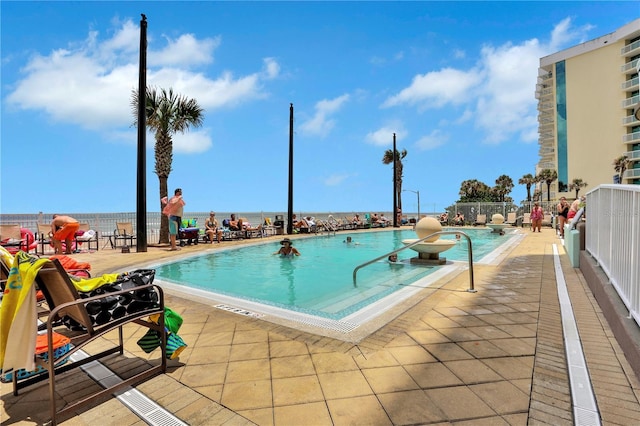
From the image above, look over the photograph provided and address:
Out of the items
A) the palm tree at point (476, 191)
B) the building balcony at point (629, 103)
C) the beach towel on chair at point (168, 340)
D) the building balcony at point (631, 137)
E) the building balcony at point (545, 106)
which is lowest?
the beach towel on chair at point (168, 340)

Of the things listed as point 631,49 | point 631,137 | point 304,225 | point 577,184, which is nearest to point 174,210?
point 304,225

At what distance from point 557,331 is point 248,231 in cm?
1320

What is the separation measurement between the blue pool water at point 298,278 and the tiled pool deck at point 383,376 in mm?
1069

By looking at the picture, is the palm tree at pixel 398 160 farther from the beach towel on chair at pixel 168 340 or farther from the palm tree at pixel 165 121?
the beach towel on chair at pixel 168 340

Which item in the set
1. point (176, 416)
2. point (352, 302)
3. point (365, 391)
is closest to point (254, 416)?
point (176, 416)

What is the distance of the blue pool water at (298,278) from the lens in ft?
17.1

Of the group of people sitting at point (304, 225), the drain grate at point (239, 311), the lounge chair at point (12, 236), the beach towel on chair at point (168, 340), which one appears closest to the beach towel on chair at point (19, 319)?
the beach towel on chair at point (168, 340)

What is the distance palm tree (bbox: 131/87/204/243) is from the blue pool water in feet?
14.0

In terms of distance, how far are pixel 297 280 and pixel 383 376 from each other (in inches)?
201

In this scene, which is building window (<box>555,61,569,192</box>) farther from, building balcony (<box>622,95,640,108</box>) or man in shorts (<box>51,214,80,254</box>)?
man in shorts (<box>51,214,80,254</box>)

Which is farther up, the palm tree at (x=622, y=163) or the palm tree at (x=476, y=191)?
the palm tree at (x=622, y=163)

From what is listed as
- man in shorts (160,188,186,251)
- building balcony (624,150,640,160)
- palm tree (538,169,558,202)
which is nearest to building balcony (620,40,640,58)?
building balcony (624,150,640,160)

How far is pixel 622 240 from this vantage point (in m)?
3.00

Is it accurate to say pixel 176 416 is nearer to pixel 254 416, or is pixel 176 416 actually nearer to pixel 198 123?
pixel 254 416
